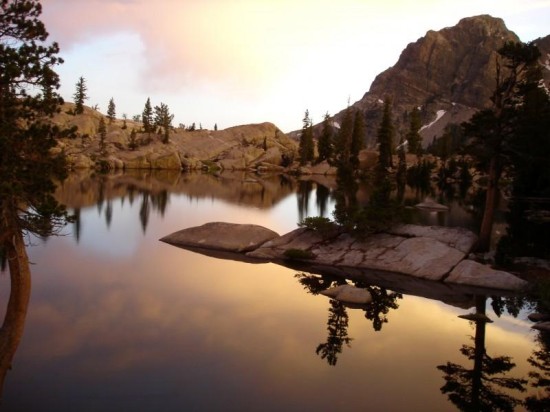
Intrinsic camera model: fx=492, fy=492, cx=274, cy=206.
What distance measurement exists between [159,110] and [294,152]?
45.5 metres

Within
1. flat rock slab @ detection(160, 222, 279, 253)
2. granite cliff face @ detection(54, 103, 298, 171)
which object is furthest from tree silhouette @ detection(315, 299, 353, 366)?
granite cliff face @ detection(54, 103, 298, 171)

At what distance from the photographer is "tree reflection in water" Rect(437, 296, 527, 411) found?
44.0ft

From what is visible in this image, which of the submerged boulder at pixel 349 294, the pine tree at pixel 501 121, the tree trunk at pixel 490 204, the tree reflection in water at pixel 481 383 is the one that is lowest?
the tree reflection in water at pixel 481 383

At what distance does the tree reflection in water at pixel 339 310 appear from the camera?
1689cm

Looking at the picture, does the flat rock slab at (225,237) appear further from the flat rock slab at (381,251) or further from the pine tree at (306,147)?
the pine tree at (306,147)

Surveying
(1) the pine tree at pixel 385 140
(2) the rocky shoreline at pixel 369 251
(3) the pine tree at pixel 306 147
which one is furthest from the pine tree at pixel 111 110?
(2) the rocky shoreline at pixel 369 251

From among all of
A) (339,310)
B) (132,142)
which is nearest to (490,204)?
(339,310)

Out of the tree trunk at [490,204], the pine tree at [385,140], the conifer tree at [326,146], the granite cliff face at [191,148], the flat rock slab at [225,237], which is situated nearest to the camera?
the tree trunk at [490,204]

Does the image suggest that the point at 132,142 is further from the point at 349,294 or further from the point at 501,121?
the point at 349,294

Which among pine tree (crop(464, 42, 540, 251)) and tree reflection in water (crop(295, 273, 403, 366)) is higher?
pine tree (crop(464, 42, 540, 251))

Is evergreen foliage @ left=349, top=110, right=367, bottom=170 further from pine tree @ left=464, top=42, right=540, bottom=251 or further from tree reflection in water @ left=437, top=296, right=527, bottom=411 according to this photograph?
tree reflection in water @ left=437, top=296, right=527, bottom=411

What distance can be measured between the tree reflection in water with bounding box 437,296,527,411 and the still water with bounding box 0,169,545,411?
0.10 metres

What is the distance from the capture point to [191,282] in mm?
24422

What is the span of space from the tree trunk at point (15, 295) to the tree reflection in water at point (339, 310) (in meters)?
9.30
